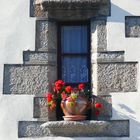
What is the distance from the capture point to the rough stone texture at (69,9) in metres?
8.38

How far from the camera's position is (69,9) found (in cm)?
847

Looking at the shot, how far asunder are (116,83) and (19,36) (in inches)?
59.2

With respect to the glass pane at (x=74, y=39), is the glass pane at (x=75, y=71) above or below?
below

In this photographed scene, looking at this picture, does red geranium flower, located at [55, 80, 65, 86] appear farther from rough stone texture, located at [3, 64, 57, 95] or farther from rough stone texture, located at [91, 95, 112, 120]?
rough stone texture, located at [91, 95, 112, 120]

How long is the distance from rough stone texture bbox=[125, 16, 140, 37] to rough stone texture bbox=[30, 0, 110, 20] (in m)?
0.30

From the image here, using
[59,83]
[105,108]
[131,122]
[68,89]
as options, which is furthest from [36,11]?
[131,122]

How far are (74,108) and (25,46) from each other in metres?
1.14

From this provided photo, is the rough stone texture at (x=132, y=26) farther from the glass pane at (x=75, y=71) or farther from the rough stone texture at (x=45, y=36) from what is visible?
the rough stone texture at (x=45, y=36)

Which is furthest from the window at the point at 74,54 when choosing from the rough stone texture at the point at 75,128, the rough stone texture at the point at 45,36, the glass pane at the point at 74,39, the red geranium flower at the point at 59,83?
the rough stone texture at the point at 75,128

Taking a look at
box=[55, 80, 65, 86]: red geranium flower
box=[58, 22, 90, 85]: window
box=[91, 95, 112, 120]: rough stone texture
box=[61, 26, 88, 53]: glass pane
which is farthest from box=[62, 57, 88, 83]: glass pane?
box=[91, 95, 112, 120]: rough stone texture

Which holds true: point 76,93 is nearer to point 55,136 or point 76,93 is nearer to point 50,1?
point 55,136

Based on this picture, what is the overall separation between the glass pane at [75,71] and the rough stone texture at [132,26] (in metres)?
0.73

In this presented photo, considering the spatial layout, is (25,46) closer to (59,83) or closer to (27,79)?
(27,79)

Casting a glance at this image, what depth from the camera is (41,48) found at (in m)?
8.40
